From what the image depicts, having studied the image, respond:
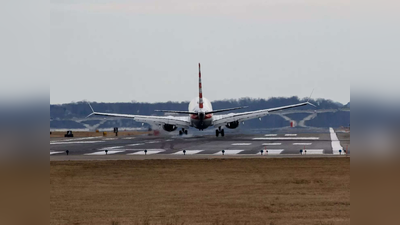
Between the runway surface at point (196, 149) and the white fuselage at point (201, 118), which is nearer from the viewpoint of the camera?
the runway surface at point (196, 149)

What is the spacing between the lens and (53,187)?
109 ft

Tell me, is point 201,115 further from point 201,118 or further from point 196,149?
point 196,149

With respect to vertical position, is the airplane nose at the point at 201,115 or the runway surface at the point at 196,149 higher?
the airplane nose at the point at 201,115

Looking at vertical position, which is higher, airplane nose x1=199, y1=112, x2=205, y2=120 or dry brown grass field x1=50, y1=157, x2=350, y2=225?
airplane nose x1=199, y1=112, x2=205, y2=120

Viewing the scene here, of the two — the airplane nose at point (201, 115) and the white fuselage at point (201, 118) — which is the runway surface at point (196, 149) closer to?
the airplane nose at point (201, 115)

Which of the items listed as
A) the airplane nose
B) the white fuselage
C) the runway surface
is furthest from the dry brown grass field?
the white fuselage

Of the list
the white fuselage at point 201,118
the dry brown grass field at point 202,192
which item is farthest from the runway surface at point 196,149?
the white fuselage at point 201,118

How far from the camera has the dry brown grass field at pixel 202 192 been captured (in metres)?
22.7

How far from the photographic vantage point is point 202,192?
30.0 m

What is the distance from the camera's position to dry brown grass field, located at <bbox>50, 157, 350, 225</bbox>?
22703 mm

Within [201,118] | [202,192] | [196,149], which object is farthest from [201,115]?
[202,192]

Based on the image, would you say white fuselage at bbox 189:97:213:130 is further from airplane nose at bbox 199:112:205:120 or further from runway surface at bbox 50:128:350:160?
runway surface at bbox 50:128:350:160
